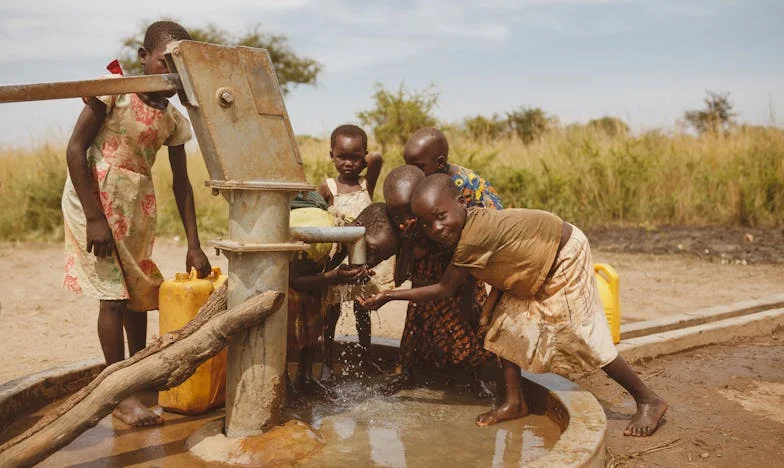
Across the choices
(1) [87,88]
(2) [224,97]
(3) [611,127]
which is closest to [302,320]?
(2) [224,97]

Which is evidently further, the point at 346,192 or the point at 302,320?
the point at 346,192

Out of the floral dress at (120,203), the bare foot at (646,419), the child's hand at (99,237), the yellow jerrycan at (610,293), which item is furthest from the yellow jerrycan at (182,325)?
the yellow jerrycan at (610,293)

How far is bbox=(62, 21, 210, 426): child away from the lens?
9.46 feet

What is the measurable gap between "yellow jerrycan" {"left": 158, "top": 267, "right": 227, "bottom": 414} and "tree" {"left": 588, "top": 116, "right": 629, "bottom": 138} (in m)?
10.0

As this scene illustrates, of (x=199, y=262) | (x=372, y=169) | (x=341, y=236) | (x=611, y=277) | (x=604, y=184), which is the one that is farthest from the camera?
(x=604, y=184)

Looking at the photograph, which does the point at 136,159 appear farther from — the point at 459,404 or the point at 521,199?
the point at 521,199

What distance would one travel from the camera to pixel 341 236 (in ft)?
8.91

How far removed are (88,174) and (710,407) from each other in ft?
9.94

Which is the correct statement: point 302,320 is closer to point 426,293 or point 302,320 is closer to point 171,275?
point 426,293

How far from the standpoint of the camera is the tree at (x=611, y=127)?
12.0m

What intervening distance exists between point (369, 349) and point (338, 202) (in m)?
0.79

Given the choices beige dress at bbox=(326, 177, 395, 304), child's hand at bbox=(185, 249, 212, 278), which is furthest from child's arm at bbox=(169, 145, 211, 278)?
beige dress at bbox=(326, 177, 395, 304)

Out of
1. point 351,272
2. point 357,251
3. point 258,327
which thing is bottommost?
point 258,327

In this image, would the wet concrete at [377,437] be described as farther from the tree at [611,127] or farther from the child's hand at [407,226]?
the tree at [611,127]
